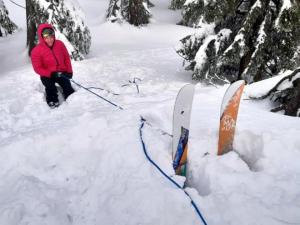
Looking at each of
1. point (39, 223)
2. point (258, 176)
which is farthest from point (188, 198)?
point (39, 223)

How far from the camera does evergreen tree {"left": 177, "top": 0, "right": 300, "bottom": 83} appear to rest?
23.0ft

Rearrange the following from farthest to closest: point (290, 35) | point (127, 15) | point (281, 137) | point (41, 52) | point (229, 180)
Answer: point (127, 15) → point (290, 35) → point (41, 52) → point (281, 137) → point (229, 180)

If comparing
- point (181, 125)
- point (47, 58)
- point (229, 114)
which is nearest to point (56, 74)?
point (47, 58)

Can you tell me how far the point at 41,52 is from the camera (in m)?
6.39

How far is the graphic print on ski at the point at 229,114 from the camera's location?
341 cm

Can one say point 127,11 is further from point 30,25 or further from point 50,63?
point 50,63

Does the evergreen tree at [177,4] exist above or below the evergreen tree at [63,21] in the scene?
above

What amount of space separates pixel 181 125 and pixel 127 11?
1574cm

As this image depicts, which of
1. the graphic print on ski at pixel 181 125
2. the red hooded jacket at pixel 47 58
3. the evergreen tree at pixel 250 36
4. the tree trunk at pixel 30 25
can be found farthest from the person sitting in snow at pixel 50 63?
the tree trunk at pixel 30 25

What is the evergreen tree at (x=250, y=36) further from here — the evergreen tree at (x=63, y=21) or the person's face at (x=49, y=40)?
the evergreen tree at (x=63, y=21)

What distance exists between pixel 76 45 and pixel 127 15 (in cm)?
816

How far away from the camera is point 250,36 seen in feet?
24.8

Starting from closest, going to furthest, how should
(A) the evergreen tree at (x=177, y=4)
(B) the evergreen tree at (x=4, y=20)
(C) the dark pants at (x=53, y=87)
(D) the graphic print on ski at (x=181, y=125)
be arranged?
A: 1. (D) the graphic print on ski at (x=181, y=125)
2. (C) the dark pants at (x=53, y=87)
3. (A) the evergreen tree at (x=177, y=4)
4. (B) the evergreen tree at (x=4, y=20)

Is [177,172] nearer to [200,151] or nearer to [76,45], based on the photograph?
[200,151]
